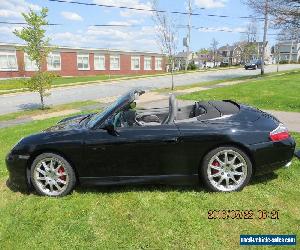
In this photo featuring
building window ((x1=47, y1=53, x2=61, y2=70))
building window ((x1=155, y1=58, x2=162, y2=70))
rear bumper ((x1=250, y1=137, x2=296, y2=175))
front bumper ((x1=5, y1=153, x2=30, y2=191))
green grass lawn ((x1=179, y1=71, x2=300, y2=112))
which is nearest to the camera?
rear bumper ((x1=250, y1=137, x2=296, y2=175))

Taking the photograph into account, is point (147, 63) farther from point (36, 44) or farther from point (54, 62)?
point (36, 44)

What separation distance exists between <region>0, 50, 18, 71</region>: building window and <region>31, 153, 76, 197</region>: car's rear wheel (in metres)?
32.9

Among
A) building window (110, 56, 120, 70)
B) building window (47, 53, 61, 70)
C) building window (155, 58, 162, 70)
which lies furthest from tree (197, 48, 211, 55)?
building window (47, 53, 61, 70)

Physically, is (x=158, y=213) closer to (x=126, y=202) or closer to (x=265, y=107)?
(x=126, y=202)

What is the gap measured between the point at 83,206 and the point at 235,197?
203 cm

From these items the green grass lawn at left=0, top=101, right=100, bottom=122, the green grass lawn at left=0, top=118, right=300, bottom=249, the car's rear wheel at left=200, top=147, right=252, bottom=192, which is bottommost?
the green grass lawn at left=0, top=101, right=100, bottom=122

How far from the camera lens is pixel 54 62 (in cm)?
3847

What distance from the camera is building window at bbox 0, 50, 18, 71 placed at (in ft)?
112

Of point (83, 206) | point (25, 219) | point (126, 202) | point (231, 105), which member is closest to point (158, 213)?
point (126, 202)

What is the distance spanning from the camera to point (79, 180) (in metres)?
4.80

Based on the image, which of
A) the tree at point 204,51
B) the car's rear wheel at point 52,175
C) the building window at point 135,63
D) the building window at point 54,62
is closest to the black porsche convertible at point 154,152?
the car's rear wheel at point 52,175

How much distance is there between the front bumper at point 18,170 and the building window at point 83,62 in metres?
37.6

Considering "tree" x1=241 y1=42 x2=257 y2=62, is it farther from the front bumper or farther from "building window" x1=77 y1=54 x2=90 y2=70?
the front bumper

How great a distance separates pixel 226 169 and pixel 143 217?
4.30ft
